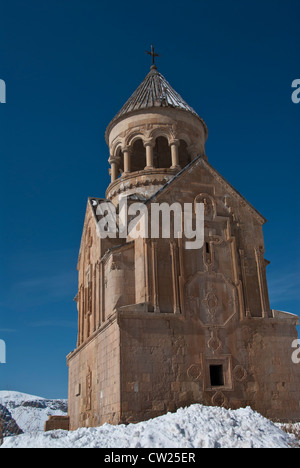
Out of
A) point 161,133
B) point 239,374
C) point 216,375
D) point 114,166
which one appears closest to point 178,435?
point 216,375

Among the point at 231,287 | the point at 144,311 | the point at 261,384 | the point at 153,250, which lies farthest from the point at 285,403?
the point at 153,250

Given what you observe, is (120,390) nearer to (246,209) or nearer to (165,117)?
(246,209)

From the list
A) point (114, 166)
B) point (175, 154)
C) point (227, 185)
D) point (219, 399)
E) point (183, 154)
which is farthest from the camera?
point (183, 154)

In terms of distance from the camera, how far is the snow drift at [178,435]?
1038 cm

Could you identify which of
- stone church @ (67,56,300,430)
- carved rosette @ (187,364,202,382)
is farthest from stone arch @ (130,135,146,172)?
carved rosette @ (187,364,202,382)

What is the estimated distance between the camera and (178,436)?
35.9 feet

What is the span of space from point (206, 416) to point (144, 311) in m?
3.63

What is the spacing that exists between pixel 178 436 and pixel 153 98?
1507 centimetres

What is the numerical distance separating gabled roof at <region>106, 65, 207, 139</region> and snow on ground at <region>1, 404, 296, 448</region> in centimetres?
1334

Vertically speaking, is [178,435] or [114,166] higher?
[114,166]

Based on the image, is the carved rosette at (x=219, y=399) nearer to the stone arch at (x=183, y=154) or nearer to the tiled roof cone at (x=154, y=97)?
the stone arch at (x=183, y=154)

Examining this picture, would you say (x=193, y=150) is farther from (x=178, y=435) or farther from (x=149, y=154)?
(x=178, y=435)

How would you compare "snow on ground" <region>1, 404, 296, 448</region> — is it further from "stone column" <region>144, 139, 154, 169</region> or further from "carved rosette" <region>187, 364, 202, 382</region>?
"stone column" <region>144, 139, 154, 169</region>

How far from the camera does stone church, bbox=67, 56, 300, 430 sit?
1446 centimetres
